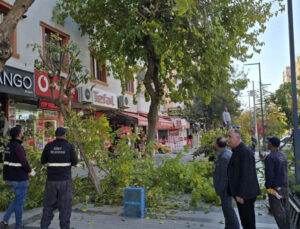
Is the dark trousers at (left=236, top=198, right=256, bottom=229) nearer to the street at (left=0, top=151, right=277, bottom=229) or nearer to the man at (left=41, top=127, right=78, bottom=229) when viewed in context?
the street at (left=0, top=151, right=277, bottom=229)

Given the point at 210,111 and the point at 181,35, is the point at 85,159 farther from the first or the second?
the point at 210,111

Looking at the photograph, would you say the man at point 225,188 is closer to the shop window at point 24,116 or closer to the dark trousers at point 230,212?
the dark trousers at point 230,212

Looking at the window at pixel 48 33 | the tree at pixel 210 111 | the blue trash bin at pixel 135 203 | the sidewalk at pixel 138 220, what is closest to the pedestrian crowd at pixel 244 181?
the sidewalk at pixel 138 220

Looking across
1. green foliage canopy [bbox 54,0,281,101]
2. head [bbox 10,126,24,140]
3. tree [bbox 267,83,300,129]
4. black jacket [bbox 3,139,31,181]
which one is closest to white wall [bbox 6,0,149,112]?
green foliage canopy [bbox 54,0,281,101]

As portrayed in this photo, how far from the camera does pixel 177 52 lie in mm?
10219

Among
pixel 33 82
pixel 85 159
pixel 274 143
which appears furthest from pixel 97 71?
pixel 274 143

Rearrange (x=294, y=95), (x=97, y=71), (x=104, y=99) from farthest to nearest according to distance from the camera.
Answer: (x=97, y=71) → (x=104, y=99) → (x=294, y=95)

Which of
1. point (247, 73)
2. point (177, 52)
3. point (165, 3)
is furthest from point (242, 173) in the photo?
point (247, 73)

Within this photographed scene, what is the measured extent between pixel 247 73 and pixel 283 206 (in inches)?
1093

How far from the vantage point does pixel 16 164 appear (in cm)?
520

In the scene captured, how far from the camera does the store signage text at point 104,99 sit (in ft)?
51.6

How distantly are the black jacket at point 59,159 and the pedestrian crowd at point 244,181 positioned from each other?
7.81ft

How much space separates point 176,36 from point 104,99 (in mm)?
7383

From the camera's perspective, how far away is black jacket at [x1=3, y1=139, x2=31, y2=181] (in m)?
5.18
